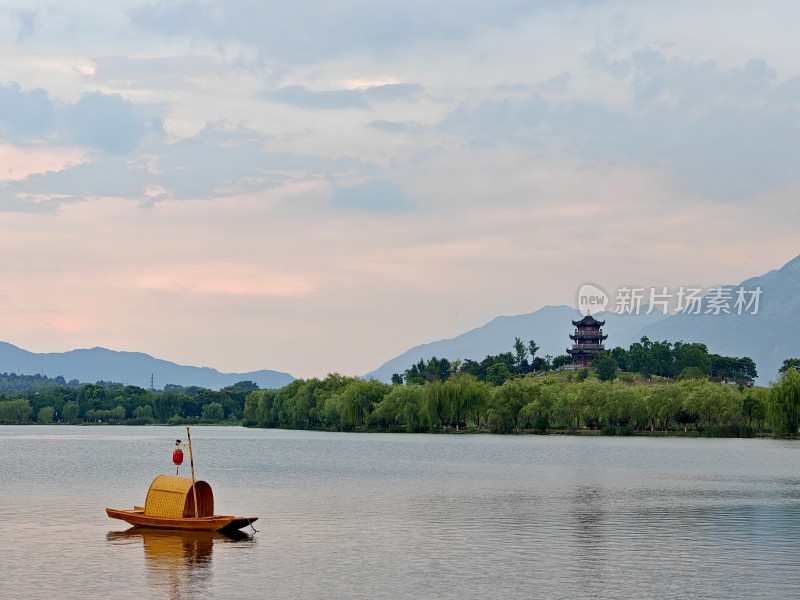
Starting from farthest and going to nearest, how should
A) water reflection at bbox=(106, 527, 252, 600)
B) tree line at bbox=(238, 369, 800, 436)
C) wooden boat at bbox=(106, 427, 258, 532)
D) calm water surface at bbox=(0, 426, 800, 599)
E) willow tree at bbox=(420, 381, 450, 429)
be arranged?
willow tree at bbox=(420, 381, 450, 429) < tree line at bbox=(238, 369, 800, 436) < wooden boat at bbox=(106, 427, 258, 532) < calm water surface at bbox=(0, 426, 800, 599) < water reflection at bbox=(106, 527, 252, 600)

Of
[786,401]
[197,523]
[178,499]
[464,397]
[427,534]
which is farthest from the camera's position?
[464,397]

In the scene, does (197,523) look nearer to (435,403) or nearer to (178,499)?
(178,499)

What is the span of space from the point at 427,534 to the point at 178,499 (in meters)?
8.61

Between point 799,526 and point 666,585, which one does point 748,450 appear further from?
point 666,585

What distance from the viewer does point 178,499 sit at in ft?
124

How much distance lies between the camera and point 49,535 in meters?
38.0

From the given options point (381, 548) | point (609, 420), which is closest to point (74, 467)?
point (381, 548)

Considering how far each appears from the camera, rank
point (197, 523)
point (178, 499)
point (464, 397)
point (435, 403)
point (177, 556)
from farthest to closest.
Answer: point (435, 403)
point (464, 397)
point (178, 499)
point (197, 523)
point (177, 556)

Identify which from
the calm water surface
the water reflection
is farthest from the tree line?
the water reflection

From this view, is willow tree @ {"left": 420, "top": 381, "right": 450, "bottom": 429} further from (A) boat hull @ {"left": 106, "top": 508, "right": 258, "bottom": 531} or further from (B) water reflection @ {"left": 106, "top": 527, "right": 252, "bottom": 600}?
(A) boat hull @ {"left": 106, "top": 508, "right": 258, "bottom": 531}

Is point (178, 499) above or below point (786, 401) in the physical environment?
below

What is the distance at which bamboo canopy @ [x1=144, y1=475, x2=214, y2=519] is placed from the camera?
37.7 meters

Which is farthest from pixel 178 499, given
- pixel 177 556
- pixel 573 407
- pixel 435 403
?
pixel 435 403

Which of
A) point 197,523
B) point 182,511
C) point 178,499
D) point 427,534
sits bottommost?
point 427,534
